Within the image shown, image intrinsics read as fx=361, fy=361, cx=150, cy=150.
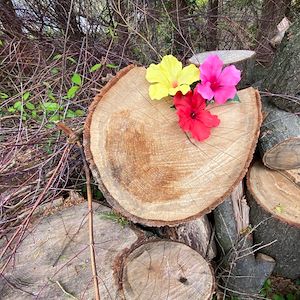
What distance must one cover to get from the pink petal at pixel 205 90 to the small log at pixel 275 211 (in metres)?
0.45

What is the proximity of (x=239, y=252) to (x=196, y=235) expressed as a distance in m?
0.22

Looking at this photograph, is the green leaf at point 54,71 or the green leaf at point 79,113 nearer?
the green leaf at point 79,113

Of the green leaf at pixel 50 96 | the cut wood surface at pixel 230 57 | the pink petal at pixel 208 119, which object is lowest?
the green leaf at pixel 50 96

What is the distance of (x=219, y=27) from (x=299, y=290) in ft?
6.22

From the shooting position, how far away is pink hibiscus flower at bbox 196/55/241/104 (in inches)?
Answer: 44.6

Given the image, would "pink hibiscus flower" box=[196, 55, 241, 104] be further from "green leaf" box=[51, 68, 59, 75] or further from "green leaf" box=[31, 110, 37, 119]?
"green leaf" box=[51, 68, 59, 75]

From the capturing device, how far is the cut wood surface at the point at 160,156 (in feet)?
3.60

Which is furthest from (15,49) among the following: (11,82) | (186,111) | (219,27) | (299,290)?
(299,290)

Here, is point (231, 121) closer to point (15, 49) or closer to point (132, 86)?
point (132, 86)

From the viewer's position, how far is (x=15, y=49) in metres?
2.37

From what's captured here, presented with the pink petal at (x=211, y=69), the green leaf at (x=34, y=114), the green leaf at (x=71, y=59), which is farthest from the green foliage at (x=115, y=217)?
the green leaf at (x=71, y=59)

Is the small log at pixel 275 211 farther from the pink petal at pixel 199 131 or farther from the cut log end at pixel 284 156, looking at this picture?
the pink petal at pixel 199 131

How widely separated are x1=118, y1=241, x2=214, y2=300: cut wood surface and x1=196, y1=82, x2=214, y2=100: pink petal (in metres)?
0.54

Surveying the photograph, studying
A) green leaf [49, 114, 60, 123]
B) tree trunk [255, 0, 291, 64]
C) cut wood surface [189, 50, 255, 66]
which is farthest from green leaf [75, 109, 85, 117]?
tree trunk [255, 0, 291, 64]
